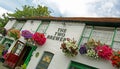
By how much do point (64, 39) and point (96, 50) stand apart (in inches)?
144

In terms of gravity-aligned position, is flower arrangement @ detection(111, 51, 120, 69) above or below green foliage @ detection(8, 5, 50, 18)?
below

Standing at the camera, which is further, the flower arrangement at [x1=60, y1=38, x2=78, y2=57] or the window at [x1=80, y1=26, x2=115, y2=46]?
the flower arrangement at [x1=60, y1=38, x2=78, y2=57]

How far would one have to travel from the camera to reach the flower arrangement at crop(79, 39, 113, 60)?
995cm

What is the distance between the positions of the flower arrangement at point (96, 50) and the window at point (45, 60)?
3.36 metres

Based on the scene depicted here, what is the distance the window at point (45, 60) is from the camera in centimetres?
1368

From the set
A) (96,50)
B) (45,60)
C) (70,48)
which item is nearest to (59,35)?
(45,60)

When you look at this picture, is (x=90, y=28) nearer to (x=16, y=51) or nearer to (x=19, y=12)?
(x=16, y=51)

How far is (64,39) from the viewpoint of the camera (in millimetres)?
13625

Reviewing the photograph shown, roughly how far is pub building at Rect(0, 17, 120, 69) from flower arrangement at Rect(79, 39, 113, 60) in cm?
42

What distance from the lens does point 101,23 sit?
38.7 feet

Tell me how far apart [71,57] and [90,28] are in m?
2.58

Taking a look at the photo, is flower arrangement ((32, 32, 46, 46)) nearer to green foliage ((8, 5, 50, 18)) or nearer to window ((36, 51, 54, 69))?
window ((36, 51, 54, 69))

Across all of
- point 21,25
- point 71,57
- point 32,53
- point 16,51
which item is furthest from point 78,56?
point 21,25

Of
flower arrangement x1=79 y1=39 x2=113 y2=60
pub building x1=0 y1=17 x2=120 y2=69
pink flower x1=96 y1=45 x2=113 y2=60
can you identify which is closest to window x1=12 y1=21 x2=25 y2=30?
pub building x1=0 y1=17 x2=120 y2=69
